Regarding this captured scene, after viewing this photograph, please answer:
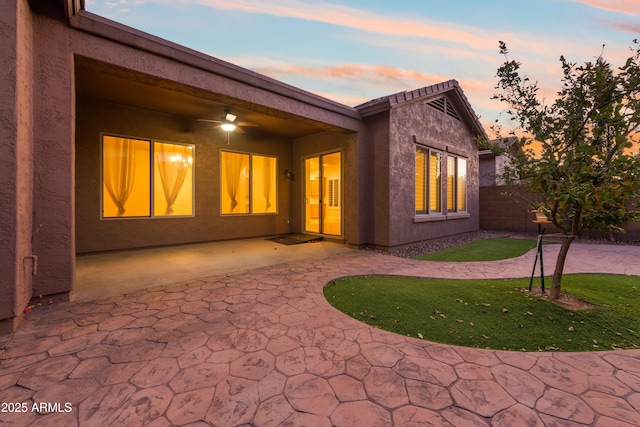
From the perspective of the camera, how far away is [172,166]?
22.9 feet

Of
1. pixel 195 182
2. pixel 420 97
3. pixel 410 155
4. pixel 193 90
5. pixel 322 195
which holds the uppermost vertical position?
pixel 420 97

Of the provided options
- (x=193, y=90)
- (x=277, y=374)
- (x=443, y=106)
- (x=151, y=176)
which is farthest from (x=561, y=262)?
(x=151, y=176)

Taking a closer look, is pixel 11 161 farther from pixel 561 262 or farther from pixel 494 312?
pixel 561 262

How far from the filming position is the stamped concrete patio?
1.51m

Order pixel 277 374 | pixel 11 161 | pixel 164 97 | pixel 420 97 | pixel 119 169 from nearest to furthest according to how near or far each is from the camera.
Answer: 1. pixel 277 374
2. pixel 11 161
3. pixel 164 97
4. pixel 119 169
5. pixel 420 97

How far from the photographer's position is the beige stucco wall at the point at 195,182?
5734mm

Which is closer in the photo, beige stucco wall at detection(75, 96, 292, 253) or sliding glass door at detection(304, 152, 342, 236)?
beige stucco wall at detection(75, 96, 292, 253)

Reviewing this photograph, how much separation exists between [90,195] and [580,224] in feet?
28.0

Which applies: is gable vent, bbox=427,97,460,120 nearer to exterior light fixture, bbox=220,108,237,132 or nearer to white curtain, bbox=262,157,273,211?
white curtain, bbox=262,157,273,211

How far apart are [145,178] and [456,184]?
910cm

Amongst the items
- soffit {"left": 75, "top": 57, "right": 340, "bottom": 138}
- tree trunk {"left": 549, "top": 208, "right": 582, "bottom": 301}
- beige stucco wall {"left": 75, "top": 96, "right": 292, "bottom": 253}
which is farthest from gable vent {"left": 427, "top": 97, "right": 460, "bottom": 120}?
tree trunk {"left": 549, "top": 208, "right": 582, "bottom": 301}

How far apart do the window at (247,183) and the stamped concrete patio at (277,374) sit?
515cm

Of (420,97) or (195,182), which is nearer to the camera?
(420,97)

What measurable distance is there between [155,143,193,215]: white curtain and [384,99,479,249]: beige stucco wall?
537 cm
